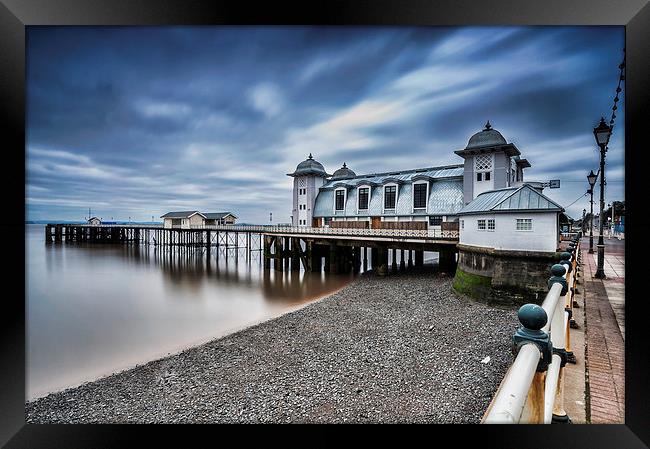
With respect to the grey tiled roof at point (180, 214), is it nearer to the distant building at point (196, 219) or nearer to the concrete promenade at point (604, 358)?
the distant building at point (196, 219)

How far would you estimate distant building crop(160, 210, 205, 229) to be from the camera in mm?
25391

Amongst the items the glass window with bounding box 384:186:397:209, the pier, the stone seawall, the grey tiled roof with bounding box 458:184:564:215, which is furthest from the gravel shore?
the glass window with bounding box 384:186:397:209

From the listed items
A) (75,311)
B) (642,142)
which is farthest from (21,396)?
(75,311)

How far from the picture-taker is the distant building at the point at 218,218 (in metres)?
25.7

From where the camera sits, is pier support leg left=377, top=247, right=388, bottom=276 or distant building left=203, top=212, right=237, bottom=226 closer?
pier support leg left=377, top=247, right=388, bottom=276

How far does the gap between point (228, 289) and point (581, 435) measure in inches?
441

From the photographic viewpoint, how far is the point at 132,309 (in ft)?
30.4

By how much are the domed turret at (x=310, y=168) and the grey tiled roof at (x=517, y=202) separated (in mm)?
9038

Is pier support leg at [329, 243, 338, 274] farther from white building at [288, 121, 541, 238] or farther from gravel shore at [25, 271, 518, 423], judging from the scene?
gravel shore at [25, 271, 518, 423]

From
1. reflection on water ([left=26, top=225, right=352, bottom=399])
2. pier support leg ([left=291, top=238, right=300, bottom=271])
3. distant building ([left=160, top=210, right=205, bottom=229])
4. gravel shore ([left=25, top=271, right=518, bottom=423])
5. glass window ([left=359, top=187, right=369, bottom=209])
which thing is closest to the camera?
gravel shore ([left=25, top=271, right=518, bottom=423])

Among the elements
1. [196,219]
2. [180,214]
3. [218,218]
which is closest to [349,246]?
[218,218]

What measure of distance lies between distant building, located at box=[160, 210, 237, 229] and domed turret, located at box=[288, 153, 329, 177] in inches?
451
